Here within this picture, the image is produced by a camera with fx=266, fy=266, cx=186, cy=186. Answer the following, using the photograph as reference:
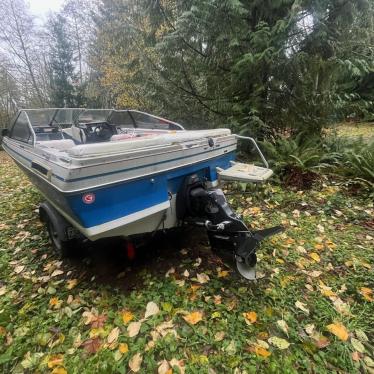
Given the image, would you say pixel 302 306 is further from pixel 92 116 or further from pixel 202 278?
pixel 92 116

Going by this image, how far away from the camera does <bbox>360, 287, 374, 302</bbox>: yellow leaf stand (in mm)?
2180

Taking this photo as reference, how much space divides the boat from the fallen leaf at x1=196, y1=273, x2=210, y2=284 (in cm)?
29

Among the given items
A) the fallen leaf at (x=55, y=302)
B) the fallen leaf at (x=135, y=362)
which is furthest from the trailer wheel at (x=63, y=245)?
the fallen leaf at (x=135, y=362)

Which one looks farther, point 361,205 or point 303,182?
point 303,182

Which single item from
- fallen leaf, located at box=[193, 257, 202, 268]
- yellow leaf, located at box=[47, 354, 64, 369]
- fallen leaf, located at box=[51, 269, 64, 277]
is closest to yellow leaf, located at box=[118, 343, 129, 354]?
yellow leaf, located at box=[47, 354, 64, 369]

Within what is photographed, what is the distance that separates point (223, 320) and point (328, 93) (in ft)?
14.0

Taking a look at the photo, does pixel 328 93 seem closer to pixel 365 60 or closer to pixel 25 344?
pixel 365 60

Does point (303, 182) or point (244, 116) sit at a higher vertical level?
point (244, 116)

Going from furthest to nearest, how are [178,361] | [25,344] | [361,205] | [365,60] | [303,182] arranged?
[365,60], [303,182], [361,205], [25,344], [178,361]

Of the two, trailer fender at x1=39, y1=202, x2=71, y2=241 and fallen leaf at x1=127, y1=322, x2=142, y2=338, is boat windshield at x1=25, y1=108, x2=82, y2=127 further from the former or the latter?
fallen leaf at x1=127, y1=322, x2=142, y2=338

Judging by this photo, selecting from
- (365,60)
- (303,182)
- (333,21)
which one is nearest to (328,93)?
(365,60)

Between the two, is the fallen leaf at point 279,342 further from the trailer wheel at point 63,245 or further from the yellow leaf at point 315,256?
the trailer wheel at point 63,245

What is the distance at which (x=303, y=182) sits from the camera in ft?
14.3

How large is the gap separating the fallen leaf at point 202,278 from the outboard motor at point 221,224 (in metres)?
0.27
